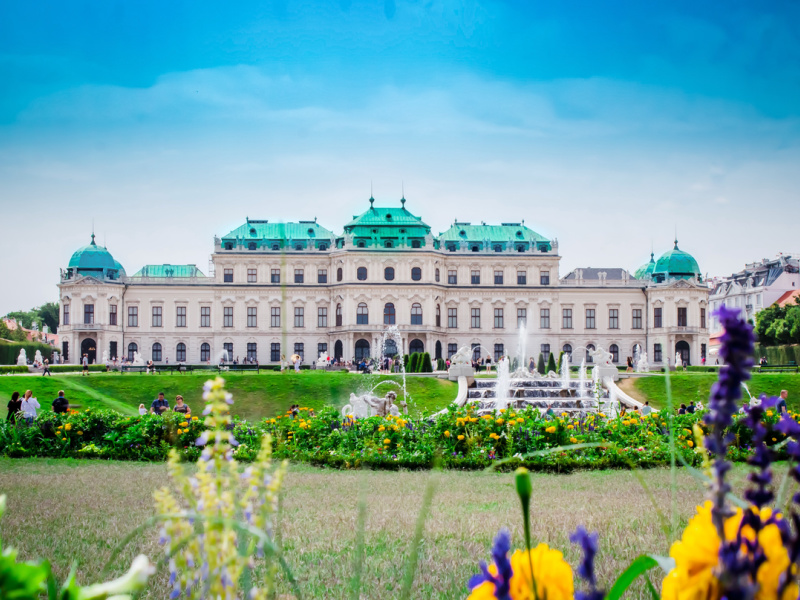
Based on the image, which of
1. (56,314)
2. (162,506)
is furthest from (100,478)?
(56,314)

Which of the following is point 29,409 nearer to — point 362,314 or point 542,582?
point 542,582

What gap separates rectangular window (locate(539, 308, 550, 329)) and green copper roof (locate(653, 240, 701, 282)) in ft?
33.0

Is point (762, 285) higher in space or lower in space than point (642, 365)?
higher

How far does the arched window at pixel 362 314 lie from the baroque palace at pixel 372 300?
0.08 m

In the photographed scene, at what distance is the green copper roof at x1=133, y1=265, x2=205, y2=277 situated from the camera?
220 feet

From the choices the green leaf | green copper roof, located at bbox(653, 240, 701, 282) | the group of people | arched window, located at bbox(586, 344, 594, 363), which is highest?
green copper roof, located at bbox(653, 240, 701, 282)

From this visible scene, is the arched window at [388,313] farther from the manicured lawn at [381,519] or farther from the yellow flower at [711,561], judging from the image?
the yellow flower at [711,561]

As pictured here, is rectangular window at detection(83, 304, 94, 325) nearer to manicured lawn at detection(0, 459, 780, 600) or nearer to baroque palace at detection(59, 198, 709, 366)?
baroque palace at detection(59, 198, 709, 366)

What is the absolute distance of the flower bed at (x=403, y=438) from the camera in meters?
13.6

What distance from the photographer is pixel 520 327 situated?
64.8 m

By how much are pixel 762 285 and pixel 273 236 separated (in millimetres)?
51712

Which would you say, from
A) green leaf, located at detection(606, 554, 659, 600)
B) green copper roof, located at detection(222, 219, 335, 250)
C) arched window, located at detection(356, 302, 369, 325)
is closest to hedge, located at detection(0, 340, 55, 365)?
green copper roof, located at detection(222, 219, 335, 250)

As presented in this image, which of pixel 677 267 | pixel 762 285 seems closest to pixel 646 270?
pixel 677 267

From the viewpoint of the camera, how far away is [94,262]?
6450 centimetres
